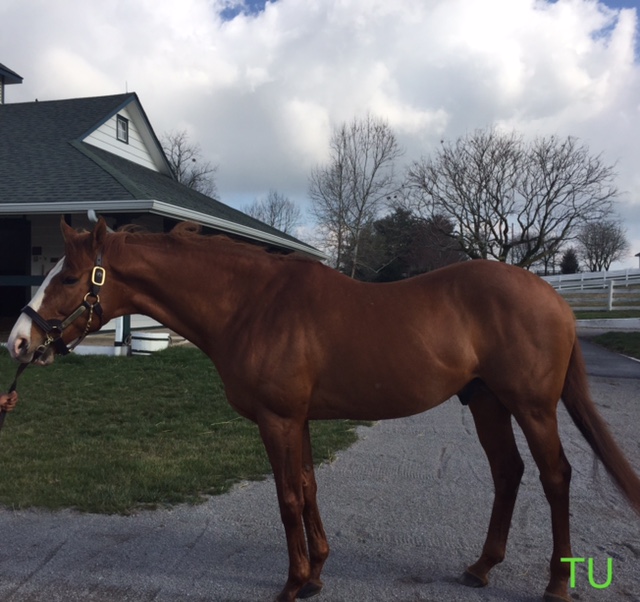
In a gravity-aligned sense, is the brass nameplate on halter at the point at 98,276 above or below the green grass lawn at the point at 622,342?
above

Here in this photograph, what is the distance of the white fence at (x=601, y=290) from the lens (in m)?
26.2

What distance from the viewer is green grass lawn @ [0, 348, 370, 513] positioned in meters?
4.18

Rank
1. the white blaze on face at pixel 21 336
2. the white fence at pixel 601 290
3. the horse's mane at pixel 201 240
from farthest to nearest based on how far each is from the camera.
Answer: the white fence at pixel 601 290 < the horse's mane at pixel 201 240 < the white blaze on face at pixel 21 336

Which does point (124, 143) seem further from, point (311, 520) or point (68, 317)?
point (311, 520)

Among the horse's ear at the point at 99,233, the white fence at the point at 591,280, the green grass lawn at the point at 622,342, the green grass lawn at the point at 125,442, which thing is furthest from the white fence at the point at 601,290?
the horse's ear at the point at 99,233

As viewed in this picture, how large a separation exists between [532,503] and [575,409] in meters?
1.50

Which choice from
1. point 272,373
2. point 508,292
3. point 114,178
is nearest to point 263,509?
point 272,373

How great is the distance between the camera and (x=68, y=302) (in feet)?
9.04

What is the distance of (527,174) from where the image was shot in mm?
27641

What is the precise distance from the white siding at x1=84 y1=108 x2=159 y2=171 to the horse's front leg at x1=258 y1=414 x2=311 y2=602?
1356 centimetres

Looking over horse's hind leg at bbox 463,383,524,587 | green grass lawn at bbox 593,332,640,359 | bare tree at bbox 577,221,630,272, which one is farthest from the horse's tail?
bare tree at bbox 577,221,630,272

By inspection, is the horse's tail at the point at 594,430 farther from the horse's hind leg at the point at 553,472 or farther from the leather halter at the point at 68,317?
the leather halter at the point at 68,317

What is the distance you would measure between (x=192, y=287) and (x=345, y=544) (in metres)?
1.87

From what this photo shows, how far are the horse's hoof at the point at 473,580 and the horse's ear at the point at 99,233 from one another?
259 cm
